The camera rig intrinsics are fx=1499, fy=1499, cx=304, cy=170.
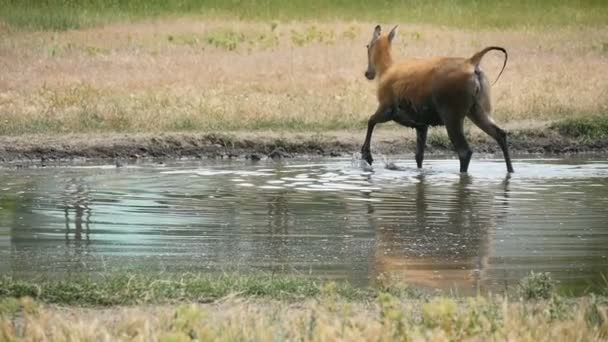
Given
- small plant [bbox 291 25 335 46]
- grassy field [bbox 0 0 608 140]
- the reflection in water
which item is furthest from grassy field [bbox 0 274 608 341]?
small plant [bbox 291 25 335 46]

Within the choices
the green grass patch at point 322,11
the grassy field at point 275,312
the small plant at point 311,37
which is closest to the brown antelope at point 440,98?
the grassy field at point 275,312

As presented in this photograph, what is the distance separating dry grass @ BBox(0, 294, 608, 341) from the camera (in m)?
6.69

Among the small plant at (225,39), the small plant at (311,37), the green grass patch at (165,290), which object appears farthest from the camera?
the small plant at (311,37)

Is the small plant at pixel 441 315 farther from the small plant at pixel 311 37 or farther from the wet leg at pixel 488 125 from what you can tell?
the small plant at pixel 311 37

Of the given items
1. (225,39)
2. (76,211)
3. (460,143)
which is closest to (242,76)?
Answer: (225,39)

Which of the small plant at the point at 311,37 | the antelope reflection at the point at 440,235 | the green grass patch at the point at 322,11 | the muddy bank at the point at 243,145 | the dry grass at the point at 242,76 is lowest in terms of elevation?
the muddy bank at the point at 243,145

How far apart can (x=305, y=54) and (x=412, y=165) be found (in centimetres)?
1347

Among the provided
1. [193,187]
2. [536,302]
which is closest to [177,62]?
[193,187]

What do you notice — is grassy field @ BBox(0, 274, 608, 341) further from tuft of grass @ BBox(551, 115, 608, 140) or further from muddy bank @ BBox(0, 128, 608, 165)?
tuft of grass @ BBox(551, 115, 608, 140)

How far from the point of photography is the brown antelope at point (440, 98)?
16.1m

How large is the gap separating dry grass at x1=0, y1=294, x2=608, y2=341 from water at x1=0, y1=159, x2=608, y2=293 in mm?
1391

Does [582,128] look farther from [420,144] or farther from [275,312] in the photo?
[275,312]

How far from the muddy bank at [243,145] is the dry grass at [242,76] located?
2.84ft

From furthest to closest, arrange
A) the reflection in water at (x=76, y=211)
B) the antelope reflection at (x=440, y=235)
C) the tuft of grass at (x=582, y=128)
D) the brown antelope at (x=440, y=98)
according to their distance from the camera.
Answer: the tuft of grass at (x=582, y=128)
the brown antelope at (x=440, y=98)
the reflection in water at (x=76, y=211)
the antelope reflection at (x=440, y=235)
